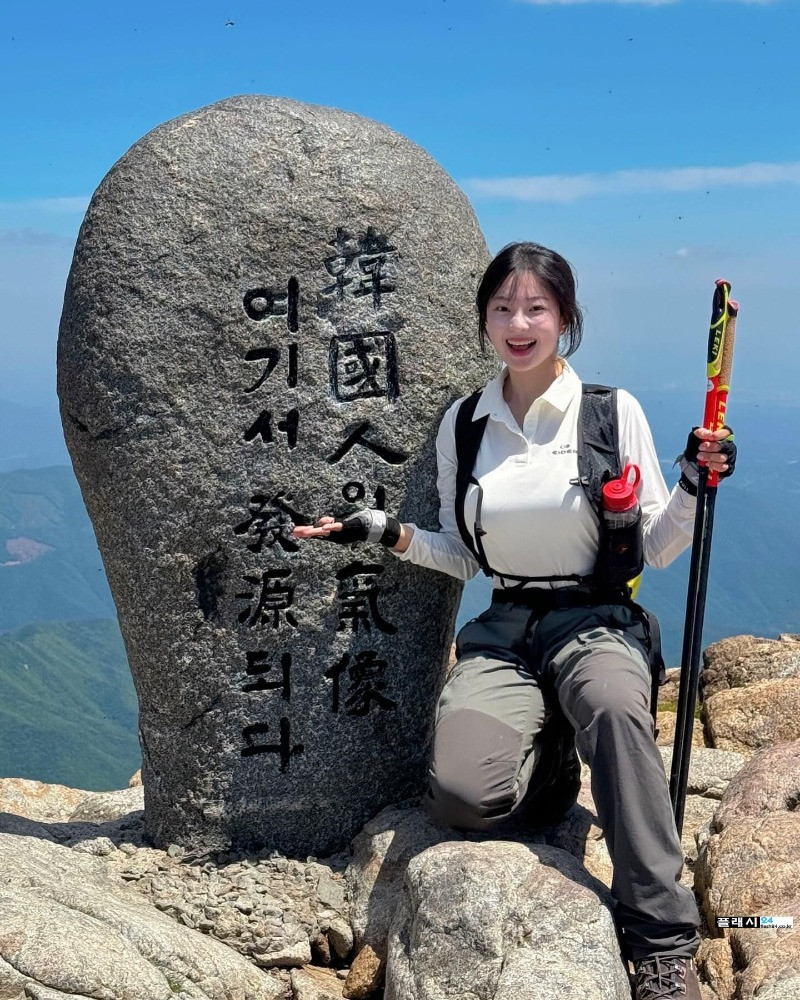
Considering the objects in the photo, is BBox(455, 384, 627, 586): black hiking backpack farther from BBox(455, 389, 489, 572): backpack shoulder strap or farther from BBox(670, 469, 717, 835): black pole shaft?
BBox(670, 469, 717, 835): black pole shaft

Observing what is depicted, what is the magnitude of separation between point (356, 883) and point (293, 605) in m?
1.57

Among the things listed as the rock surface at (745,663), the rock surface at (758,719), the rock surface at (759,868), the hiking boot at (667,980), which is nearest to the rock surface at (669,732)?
the rock surface at (758,719)

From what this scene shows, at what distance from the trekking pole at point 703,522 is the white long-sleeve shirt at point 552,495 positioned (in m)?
0.09

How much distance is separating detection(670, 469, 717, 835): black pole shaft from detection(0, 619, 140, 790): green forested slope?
129 m

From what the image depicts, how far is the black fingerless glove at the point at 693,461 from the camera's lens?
5.15m

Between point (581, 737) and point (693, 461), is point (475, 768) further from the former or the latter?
point (693, 461)

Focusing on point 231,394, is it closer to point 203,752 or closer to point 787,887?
point 203,752

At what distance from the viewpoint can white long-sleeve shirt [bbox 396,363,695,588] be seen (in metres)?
5.43

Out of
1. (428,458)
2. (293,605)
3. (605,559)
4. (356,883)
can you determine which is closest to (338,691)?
(293,605)

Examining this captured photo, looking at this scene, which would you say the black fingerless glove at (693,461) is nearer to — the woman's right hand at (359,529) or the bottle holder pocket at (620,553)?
the bottle holder pocket at (620,553)

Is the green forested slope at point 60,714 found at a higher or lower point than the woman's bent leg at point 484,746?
lower

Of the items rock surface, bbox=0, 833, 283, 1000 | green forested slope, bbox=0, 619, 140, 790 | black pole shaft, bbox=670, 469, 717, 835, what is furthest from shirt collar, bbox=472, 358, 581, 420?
green forested slope, bbox=0, 619, 140, 790

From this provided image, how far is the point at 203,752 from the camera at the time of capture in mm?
6258

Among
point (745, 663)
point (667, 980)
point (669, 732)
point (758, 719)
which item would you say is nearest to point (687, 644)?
point (667, 980)
